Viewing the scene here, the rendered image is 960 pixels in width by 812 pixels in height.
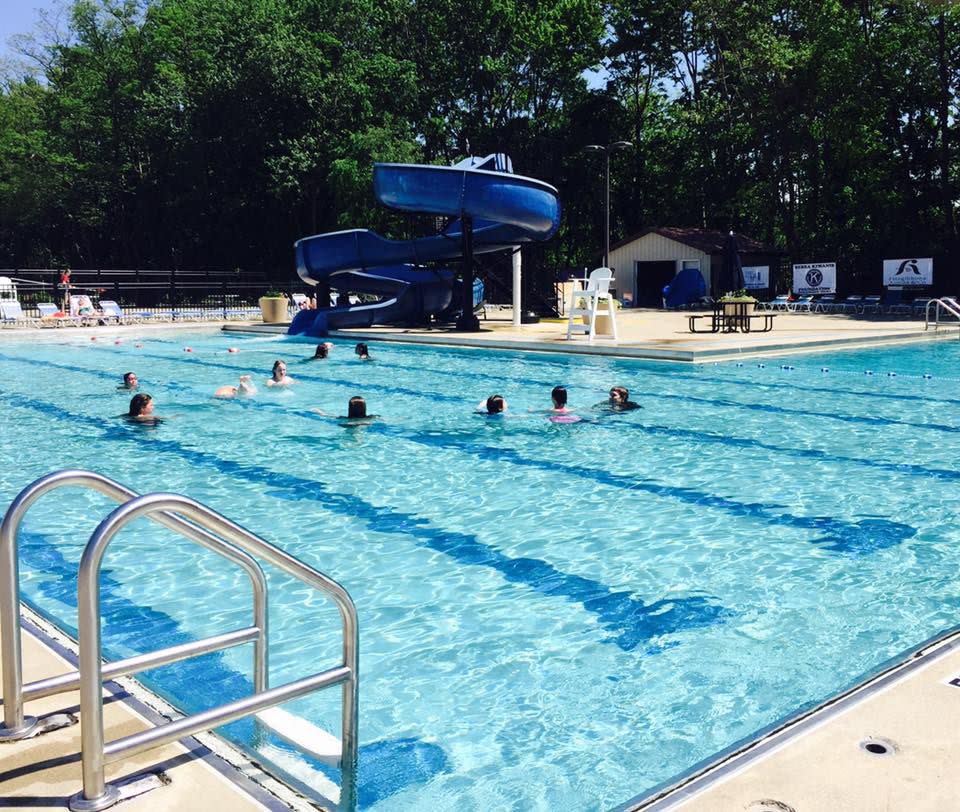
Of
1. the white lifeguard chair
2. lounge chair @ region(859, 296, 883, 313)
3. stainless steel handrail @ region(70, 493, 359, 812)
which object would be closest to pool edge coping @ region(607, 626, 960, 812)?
stainless steel handrail @ region(70, 493, 359, 812)

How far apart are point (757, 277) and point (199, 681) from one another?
3326 cm

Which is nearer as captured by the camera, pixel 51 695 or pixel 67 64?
pixel 51 695

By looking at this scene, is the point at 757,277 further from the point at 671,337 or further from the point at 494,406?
the point at 494,406

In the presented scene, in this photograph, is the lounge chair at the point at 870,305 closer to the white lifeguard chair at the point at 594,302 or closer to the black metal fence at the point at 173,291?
the white lifeguard chair at the point at 594,302

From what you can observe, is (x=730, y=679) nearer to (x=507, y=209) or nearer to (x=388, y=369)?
(x=388, y=369)

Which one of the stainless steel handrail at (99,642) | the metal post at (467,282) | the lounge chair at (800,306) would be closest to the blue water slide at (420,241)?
the metal post at (467,282)

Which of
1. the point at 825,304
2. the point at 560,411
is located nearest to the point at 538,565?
the point at 560,411

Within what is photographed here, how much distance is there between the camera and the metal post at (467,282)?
21781 millimetres

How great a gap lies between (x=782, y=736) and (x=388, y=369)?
13857 mm

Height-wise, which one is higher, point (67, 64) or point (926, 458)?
point (67, 64)

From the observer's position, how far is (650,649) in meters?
4.60

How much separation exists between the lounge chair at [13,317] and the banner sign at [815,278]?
25.7 metres

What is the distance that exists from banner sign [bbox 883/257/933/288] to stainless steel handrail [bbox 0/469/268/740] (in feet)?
101

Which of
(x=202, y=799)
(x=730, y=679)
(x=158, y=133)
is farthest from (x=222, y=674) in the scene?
(x=158, y=133)
